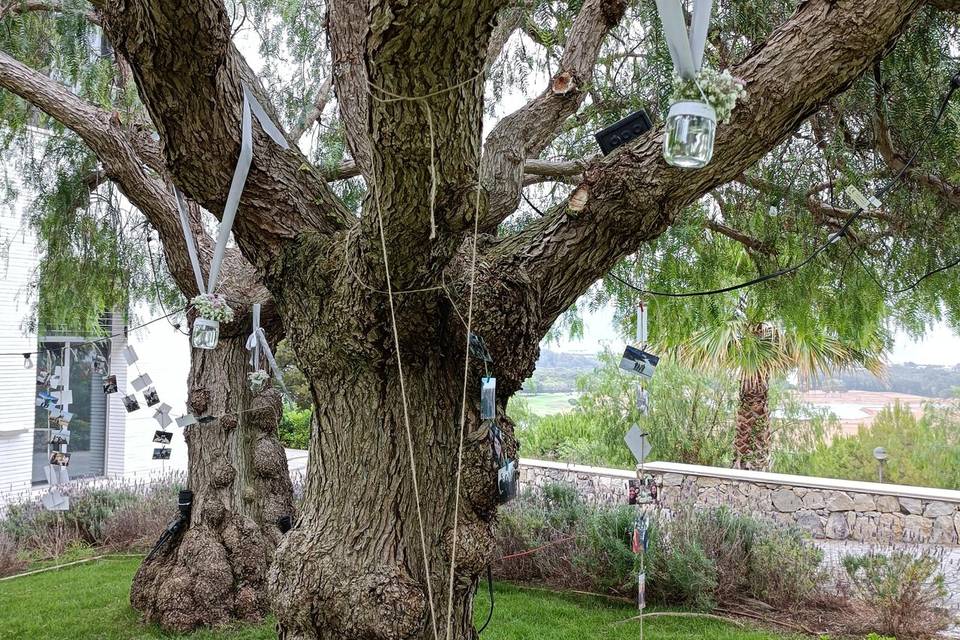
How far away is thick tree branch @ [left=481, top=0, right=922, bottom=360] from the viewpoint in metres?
1.85

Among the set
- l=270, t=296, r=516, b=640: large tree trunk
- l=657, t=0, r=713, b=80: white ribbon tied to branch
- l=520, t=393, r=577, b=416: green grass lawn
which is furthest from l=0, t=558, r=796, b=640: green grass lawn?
l=520, t=393, r=577, b=416: green grass lawn

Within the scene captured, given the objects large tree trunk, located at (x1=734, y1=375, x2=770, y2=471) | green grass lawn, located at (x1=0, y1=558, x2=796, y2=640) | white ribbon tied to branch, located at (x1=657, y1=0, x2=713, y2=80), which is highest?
white ribbon tied to branch, located at (x1=657, y1=0, x2=713, y2=80)

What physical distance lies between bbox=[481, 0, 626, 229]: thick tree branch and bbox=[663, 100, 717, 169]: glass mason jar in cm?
171

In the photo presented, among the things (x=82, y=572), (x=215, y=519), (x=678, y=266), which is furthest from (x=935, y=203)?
(x=82, y=572)

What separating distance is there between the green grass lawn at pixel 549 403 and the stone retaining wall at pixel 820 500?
15.7ft

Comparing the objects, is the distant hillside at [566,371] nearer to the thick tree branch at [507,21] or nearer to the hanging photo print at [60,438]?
the hanging photo print at [60,438]

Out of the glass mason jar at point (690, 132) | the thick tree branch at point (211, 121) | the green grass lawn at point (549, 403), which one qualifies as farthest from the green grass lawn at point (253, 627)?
the green grass lawn at point (549, 403)

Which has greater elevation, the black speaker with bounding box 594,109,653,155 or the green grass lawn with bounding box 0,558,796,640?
the black speaker with bounding box 594,109,653,155

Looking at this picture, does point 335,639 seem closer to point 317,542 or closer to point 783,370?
point 317,542

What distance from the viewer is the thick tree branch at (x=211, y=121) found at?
166cm

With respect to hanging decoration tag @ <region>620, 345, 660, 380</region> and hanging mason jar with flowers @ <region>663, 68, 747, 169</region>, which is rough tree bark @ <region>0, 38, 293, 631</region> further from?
hanging mason jar with flowers @ <region>663, 68, 747, 169</region>

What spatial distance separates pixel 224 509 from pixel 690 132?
4.11 m

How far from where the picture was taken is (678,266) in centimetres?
446

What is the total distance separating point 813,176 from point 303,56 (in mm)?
3452
